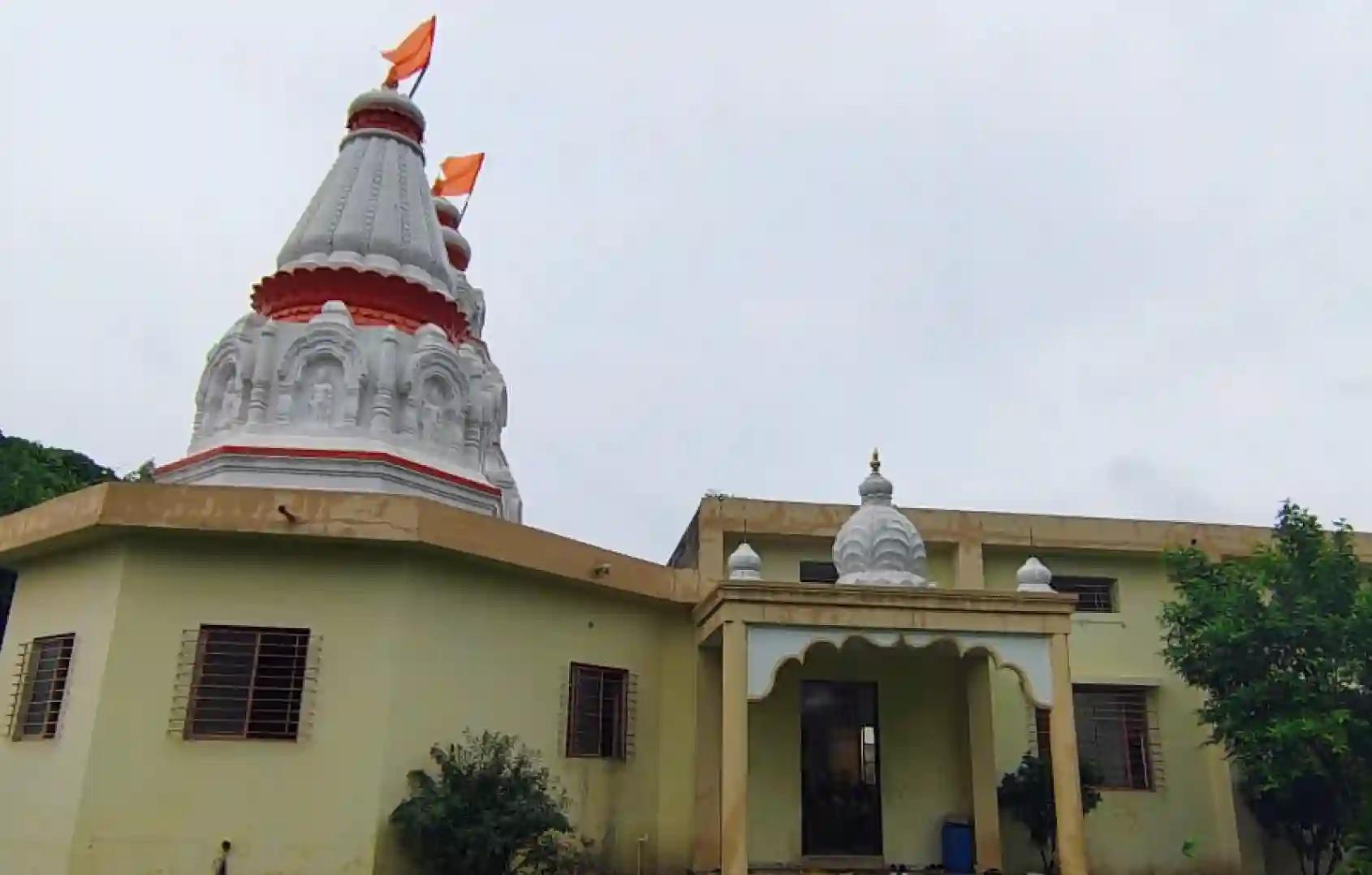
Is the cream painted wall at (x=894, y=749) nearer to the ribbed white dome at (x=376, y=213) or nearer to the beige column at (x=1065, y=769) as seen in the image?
the beige column at (x=1065, y=769)

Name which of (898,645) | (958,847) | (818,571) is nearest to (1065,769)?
(898,645)

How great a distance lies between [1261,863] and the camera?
512 inches

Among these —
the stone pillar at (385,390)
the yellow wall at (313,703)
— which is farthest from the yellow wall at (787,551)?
the stone pillar at (385,390)

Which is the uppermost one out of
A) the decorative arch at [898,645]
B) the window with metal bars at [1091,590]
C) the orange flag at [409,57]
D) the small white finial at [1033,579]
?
the orange flag at [409,57]

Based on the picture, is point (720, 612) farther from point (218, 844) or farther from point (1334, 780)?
point (1334, 780)

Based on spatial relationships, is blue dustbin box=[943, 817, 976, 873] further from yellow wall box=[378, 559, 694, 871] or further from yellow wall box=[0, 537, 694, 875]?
yellow wall box=[0, 537, 694, 875]

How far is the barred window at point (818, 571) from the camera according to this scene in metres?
13.4

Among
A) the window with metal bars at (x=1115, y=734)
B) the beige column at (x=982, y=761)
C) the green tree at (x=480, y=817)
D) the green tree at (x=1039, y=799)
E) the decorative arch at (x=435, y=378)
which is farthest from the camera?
the window with metal bars at (x=1115, y=734)

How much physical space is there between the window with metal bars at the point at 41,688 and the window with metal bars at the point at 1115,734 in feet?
33.4

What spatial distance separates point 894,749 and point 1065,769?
2451 millimetres

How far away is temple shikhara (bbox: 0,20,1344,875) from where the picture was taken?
30.4 ft

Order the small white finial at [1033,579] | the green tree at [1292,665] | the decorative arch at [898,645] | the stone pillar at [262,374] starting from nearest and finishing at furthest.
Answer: the decorative arch at [898,645]
the green tree at [1292,665]
the small white finial at [1033,579]
the stone pillar at [262,374]

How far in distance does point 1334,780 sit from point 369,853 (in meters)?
9.44

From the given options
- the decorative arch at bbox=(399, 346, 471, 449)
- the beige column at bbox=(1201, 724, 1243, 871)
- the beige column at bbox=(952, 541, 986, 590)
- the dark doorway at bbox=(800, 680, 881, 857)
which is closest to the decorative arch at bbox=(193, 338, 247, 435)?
the decorative arch at bbox=(399, 346, 471, 449)
